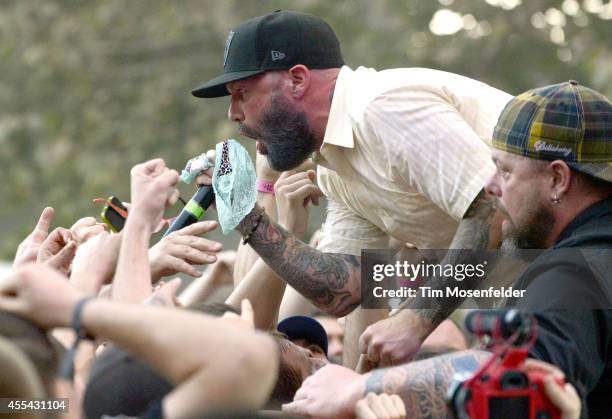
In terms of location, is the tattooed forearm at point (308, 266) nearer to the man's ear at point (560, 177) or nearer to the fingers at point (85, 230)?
the fingers at point (85, 230)

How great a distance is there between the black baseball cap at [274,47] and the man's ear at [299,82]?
0.03 metres

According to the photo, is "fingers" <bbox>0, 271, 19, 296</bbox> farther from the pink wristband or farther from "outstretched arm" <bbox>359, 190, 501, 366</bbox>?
the pink wristband

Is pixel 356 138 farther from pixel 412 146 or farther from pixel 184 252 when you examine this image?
pixel 184 252

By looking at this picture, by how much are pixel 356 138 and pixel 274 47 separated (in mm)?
411

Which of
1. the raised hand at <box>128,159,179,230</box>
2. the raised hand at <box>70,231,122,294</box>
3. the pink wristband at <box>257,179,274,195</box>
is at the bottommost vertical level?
the pink wristband at <box>257,179,274,195</box>

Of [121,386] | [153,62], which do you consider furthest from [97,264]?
[153,62]

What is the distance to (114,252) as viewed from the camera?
3494mm

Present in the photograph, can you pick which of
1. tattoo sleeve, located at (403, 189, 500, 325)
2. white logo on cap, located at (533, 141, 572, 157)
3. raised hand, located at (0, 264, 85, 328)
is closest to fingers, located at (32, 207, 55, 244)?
tattoo sleeve, located at (403, 189, 500, 325)

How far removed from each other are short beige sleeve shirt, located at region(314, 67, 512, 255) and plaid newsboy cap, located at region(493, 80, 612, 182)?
0.51 metres

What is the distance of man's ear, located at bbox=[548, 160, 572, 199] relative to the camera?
3.50 m

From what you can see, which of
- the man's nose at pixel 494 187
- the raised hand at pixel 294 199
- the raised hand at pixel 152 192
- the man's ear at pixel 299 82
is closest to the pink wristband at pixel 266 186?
the raised hand at pixel 294 199

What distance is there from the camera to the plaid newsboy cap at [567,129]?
11.5ft

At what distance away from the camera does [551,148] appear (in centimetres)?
351

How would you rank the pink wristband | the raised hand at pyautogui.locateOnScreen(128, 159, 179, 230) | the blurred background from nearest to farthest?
the raised hand at pyautogui.locateOnScreen(128, 159, 179, 230) < the pink wristband < the blurred background
